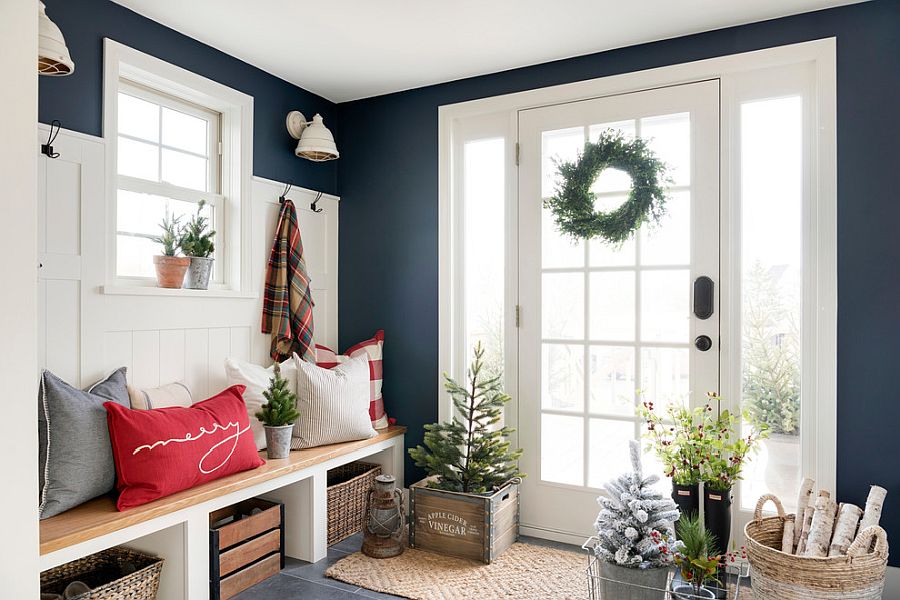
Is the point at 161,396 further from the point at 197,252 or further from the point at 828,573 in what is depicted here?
the point at 828,573

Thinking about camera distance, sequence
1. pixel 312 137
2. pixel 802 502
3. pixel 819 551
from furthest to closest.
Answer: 1. pixel 312 137
2. pixel 802 502
3. pixel 819 551

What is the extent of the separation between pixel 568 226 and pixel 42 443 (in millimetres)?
2327

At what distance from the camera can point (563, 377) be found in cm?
319

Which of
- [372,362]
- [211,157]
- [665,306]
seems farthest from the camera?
[372,362]

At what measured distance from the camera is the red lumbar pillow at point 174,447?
220cm

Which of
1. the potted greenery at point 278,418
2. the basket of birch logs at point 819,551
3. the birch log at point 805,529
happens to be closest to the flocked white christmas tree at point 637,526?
the basket of birch logs at point 819,551

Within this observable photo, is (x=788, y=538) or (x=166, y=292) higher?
(x=166, y=292)

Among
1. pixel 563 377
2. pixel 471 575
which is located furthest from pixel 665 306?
pixel 471 575

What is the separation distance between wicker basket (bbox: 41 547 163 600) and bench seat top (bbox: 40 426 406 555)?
0.22 meters

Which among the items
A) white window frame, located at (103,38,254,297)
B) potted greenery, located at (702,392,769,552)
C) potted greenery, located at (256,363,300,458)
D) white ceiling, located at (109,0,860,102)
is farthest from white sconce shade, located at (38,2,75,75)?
potted greenery, located at (702,392,769,552)

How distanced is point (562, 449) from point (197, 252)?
1.95 meters

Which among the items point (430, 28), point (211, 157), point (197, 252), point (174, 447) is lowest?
point (174, 447)

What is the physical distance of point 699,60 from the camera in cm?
288

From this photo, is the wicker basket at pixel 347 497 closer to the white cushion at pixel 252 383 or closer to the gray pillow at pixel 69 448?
the white cushion at pixel 252 383
